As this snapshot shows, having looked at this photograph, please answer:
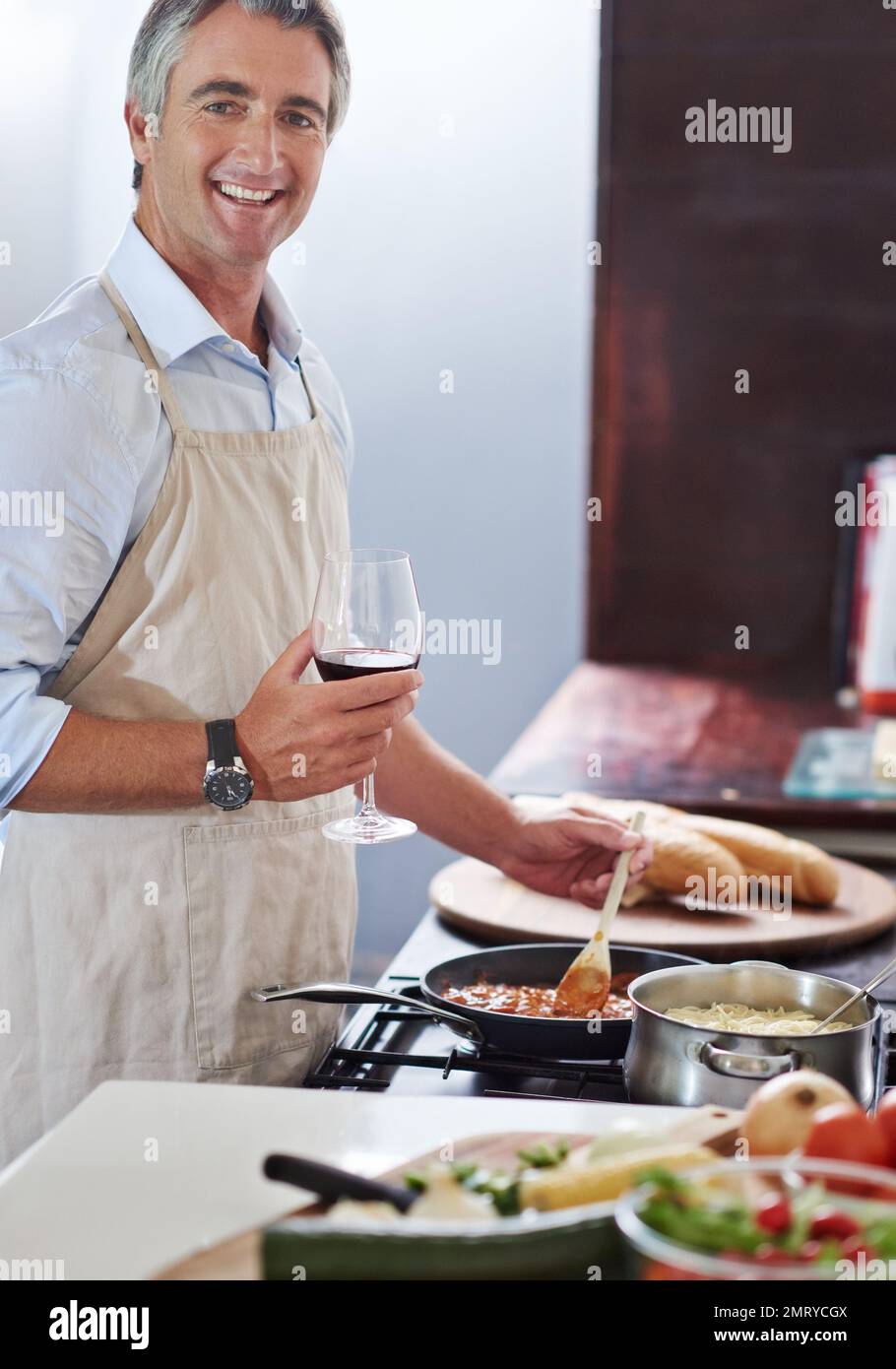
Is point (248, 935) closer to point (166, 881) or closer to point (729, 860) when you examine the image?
point (166, 881)

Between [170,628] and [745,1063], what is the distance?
2.61 feet

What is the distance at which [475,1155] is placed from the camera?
107 cm

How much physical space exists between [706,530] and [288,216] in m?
2.43

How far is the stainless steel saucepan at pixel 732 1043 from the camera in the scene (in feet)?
3.80

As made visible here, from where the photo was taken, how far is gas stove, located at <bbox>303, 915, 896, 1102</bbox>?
1.39 meters

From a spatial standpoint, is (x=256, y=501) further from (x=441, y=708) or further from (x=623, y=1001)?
(x=441, y=708)

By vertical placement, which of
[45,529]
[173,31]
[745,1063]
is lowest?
[745,1063]

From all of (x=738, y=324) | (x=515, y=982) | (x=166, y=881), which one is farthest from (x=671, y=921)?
(x=738, y=324)

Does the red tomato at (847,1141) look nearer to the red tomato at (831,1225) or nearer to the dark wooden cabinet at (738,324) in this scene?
the red tomato at (831,1225)

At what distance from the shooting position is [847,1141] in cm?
88

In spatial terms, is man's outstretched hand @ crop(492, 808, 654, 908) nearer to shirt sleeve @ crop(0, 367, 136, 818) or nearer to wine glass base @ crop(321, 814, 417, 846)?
wine glass base @ crop(321, 814, 417, 846)

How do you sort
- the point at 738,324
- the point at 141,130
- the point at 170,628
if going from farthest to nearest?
the point at 738,324 < the point at 141,130 < the point at 170,628

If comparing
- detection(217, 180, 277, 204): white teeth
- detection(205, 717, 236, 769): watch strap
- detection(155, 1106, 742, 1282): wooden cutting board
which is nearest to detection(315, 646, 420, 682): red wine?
detection(205, 717, 236, 769): watch strap
